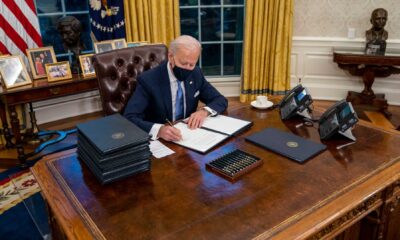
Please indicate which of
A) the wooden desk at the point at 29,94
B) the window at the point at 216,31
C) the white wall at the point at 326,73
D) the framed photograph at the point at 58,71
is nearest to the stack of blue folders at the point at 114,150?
the wooden desk at the point at 29,94

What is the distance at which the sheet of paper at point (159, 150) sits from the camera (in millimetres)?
1457

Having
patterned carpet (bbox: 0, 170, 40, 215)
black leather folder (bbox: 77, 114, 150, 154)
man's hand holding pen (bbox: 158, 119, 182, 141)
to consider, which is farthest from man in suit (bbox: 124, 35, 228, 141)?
patterned carpet (bbox: 0, 170, 40, 215)

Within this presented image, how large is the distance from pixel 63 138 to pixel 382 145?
9.53 ft

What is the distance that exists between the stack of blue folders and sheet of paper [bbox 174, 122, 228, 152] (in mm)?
264

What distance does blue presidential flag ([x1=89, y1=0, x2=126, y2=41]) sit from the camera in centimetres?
359

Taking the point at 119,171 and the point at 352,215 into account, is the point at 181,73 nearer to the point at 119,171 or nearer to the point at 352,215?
the point at 119,171

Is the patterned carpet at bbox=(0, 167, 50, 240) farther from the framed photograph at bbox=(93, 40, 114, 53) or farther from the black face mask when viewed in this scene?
the framed photograph at bbox=(93, 40, 114, 53)

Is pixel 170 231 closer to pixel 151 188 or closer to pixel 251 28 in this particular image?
pixel 151 188

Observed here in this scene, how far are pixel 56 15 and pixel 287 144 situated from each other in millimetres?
3093

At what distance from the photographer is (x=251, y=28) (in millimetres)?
4141

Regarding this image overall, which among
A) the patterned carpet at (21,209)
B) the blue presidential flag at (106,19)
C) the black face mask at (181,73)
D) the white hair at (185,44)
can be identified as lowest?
the patterned carpet at (21,209)

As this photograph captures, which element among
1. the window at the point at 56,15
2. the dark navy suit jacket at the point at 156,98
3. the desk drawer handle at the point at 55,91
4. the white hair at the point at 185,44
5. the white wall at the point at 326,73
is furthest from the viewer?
the white wall at the point at 326,73

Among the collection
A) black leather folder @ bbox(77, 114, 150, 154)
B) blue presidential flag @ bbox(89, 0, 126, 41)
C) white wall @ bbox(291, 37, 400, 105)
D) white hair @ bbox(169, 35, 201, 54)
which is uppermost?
blue presidential flag @ bbox(89, 0, 126, 41)

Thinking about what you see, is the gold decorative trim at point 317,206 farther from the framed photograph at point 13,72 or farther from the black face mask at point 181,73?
the framed photograph at point 13,72
